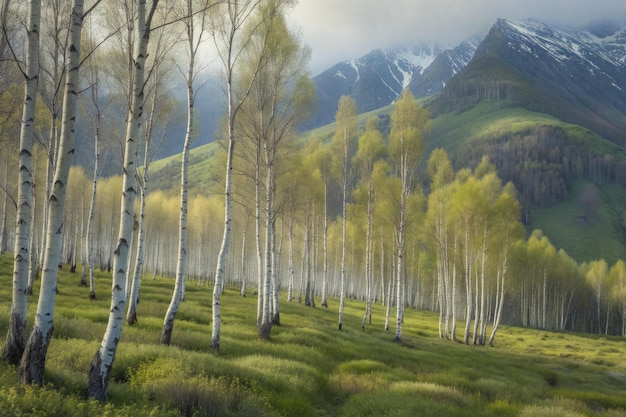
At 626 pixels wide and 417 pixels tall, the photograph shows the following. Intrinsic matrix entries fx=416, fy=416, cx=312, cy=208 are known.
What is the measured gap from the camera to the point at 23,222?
8102 mm

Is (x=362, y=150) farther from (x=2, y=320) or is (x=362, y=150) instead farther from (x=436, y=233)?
(x=2, y=320)

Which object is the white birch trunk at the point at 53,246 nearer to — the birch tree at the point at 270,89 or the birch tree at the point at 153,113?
the birch tree at the point at 153,113

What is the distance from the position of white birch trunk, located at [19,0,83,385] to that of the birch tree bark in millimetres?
1167

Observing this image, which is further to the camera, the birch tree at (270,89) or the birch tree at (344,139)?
the birch tree at (344,139)

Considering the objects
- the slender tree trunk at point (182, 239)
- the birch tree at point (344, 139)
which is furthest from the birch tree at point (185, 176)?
the birch tree at point (344, 139)

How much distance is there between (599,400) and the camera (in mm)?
17141

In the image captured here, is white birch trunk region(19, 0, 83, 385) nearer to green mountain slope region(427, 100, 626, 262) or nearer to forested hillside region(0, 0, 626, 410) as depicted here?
forested hillside region(0, 0, 626, 410)

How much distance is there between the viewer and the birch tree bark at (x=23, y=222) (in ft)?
26.1

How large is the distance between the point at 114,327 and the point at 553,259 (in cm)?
8940

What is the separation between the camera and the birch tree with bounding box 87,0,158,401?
288 inches

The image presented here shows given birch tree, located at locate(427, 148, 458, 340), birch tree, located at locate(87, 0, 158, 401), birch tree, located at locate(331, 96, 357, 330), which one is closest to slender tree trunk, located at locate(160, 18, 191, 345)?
birch tree, located at locate(87, 0, 158, 401)

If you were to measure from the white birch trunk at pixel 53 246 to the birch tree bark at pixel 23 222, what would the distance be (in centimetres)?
117

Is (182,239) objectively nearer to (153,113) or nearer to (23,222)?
(23,222)

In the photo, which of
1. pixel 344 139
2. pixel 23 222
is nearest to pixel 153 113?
pixel 23 222
